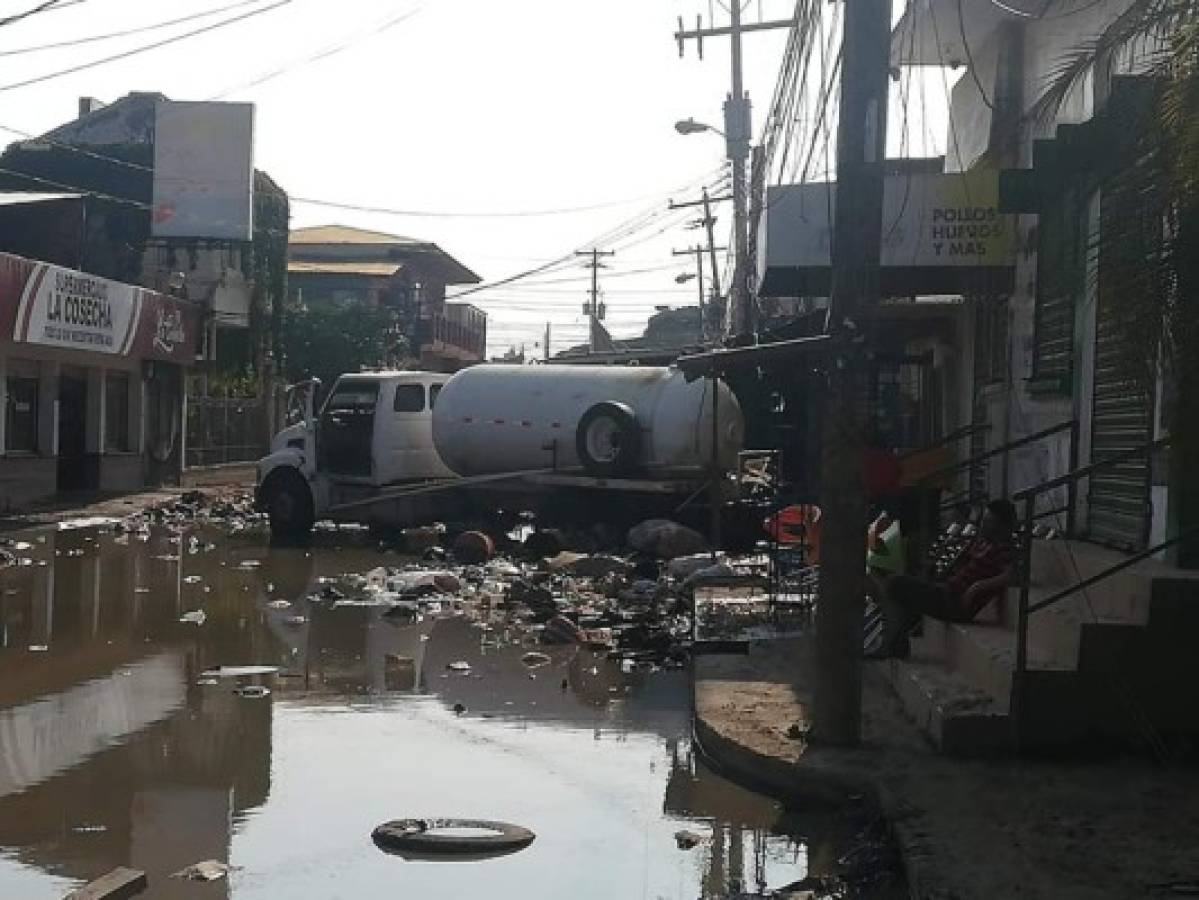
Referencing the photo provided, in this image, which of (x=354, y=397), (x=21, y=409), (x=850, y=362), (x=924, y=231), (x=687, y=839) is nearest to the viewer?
(x=687, y=839)

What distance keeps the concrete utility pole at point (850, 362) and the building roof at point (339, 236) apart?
63246mm

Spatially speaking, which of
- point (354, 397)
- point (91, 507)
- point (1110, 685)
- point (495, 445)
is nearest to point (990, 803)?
point (1110, 685)

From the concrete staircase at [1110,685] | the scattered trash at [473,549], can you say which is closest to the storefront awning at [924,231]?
the concrete staircase at [1110,685]

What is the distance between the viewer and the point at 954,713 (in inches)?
314

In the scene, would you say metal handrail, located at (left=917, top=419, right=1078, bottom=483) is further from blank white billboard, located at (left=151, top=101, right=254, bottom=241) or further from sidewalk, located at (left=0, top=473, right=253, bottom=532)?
blank white billboard, located at (left=151, top=101, right=254, bottom=241)

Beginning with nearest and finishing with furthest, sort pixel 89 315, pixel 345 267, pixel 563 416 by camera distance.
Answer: pixel 563 416 → pixel 89 315 → pixel 345 267

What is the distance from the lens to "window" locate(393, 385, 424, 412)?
25.7 meters

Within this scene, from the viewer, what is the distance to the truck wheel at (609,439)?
23.1 metres

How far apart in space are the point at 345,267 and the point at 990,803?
200ft

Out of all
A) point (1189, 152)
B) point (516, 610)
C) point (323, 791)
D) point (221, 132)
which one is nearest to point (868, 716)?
point (323, 791)

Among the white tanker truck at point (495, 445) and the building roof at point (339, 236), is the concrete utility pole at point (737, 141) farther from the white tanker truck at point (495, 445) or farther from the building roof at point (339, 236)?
the building roof at point (339, 236)

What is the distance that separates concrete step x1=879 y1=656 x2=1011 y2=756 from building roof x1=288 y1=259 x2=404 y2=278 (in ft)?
181

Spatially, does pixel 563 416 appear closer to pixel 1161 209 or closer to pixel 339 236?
pixel 1161 209

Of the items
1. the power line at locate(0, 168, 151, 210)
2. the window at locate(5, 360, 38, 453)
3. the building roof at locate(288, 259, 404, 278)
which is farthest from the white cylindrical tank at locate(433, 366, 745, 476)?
the building roof at locate(288, 259, 404, 278)
